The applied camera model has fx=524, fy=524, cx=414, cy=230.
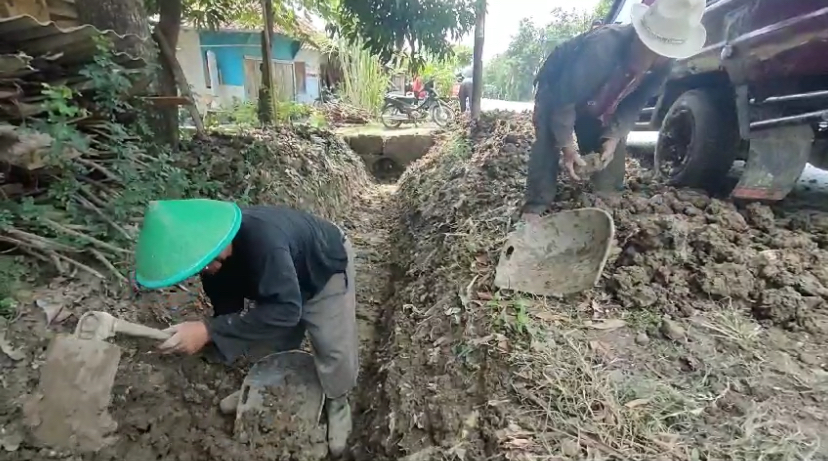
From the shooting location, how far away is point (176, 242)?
151 centimetres

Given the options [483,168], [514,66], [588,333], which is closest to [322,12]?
[483,168]

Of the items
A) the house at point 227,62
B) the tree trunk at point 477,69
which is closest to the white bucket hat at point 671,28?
the tree trunk at point 477,69

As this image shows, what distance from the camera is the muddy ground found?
157cm

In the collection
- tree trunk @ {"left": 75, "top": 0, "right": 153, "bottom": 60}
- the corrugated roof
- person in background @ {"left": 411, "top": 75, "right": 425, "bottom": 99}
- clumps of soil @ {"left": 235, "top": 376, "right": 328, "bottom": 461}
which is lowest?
clumps of soil @ {"left": 235, "top": 376, "right": 328, "bottom": 461}

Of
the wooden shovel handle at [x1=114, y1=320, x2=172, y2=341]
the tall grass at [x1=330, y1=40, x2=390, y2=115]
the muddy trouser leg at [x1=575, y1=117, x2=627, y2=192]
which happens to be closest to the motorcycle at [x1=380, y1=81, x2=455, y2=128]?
the tall grass at [x1=330, y1=40, x2=390, y2=115]

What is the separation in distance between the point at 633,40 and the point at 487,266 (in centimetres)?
135

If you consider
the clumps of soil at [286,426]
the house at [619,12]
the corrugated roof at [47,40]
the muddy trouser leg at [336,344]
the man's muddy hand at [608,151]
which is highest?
the house at [619,12]

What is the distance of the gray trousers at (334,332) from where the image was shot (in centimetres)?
224

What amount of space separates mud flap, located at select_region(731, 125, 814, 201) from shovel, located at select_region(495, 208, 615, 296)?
912 millimetres

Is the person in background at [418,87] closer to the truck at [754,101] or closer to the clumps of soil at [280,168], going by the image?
the clumps of soil at [280,168]

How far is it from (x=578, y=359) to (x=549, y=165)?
1.41 m

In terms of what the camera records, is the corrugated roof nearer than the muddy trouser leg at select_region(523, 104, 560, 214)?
Yes

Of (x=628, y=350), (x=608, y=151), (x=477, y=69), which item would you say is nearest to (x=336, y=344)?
(x=628, y=350)

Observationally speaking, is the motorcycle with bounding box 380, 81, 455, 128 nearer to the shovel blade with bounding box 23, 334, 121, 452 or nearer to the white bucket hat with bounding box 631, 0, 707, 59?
the white bucket hat with bounding box 631, 0, 707, 59
